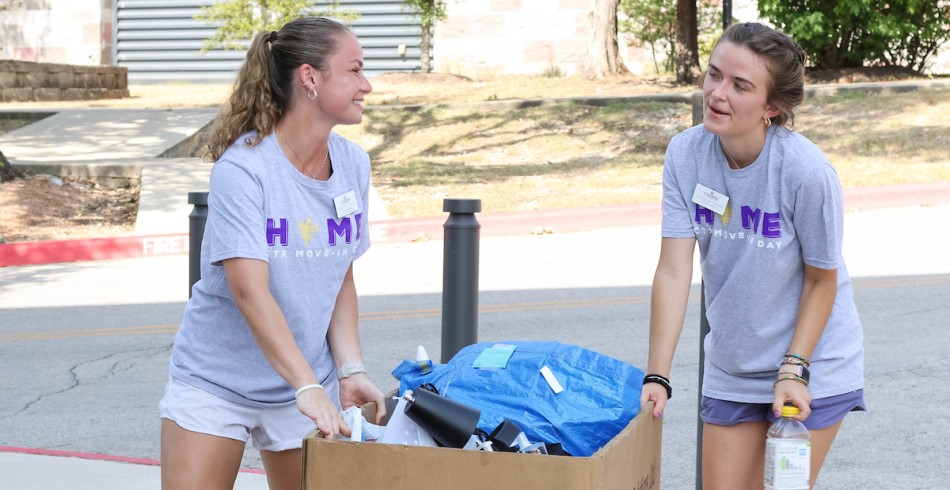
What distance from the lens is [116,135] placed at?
20.3m

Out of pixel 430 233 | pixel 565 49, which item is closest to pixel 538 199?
pixel 430 233

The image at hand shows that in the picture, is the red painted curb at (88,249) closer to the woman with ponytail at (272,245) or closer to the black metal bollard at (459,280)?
the black metal bollard at (459,280)

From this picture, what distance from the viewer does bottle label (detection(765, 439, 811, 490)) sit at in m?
2.89

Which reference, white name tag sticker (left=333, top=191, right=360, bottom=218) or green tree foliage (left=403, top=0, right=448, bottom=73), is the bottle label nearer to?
white name tag sticker (left=333, top=191, right=360, bottom=218)

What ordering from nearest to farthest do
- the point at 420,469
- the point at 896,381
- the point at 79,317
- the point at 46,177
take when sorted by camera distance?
the point at 420,469 → the point at 896,381 → the point at 79,317 → the point at 46,177

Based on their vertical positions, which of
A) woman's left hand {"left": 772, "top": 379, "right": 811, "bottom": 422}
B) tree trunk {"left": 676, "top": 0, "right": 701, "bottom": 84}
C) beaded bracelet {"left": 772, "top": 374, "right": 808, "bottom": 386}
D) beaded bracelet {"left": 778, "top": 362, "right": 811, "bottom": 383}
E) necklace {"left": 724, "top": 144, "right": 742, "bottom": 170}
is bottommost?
woman's left hand {"left": 772, "top": 379, "right": 811, "bottom": 422}

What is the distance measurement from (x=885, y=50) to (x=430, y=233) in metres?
14.2

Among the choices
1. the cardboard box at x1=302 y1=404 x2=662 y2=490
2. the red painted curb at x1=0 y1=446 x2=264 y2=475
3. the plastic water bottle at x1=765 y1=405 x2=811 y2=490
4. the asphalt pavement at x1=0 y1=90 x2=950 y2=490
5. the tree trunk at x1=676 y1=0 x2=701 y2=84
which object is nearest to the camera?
the cardboard box at x1=302 y1=404 x2=662 y2=490

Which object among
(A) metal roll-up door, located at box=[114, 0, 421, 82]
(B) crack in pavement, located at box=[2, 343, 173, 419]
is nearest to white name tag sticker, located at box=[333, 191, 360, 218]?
(B) crack in pavement, located at box=[2, 343, 173, 419]

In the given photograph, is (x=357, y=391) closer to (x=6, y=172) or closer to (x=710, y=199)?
(x=710, y=199)

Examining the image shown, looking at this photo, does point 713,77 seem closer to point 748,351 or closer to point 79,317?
point 748,351

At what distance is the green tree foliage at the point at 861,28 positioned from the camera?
22.5 m

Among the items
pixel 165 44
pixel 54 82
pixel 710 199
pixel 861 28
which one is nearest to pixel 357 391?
pixel 710 199

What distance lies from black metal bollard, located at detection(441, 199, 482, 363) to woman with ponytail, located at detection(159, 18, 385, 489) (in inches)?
72.1
